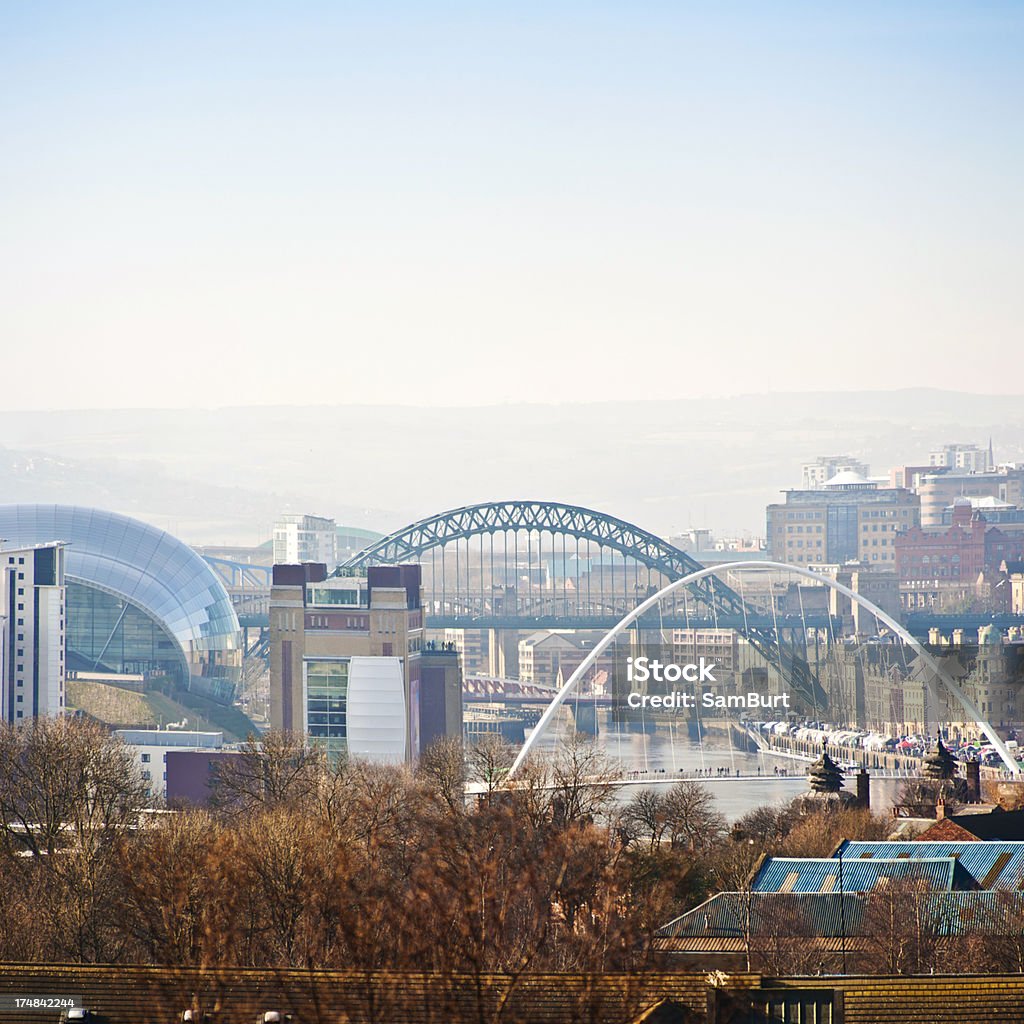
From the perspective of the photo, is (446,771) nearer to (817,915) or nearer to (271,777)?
(271,777)

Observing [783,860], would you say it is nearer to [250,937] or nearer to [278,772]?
[250,937]

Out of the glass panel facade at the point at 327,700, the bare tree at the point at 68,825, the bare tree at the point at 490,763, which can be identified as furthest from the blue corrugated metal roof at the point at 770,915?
the glass panel facade at the point at 327,700

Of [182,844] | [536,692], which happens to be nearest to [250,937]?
[182,844]

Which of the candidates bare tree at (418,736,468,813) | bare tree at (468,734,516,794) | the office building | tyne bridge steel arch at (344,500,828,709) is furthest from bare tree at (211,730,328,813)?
tyne bridge steel arch at (344,500,828,709)

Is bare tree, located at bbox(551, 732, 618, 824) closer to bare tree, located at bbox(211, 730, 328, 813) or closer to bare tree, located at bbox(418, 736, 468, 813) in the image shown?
bare tree, located at bbox(418, 736, 468, 813)

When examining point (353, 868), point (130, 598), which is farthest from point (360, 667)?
point (353, 868)

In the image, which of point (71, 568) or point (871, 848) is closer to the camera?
point (871, 848)
